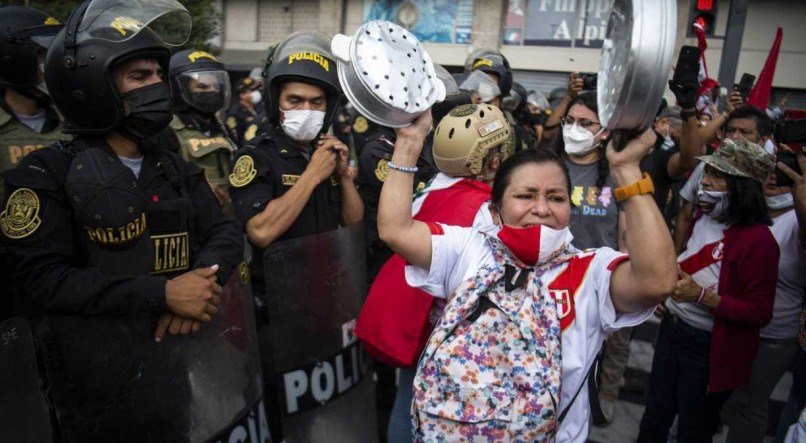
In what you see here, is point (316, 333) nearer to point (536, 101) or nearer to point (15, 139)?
point (15, 139)

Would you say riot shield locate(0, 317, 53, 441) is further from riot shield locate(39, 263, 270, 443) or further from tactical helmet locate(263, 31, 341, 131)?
tactical helmet locate(263, 31, 341, 131)

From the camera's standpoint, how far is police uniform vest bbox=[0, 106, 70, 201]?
3041 mm

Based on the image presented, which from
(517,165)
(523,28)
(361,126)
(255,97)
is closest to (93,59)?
(517,165)

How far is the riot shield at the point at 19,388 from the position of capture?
1.50 metres

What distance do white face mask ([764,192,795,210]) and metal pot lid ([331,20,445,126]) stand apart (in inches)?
88.3

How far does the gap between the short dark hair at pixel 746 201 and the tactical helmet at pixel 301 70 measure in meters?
2.06

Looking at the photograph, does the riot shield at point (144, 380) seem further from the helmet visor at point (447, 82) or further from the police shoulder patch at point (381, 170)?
the helmet visor at point (447, 82)

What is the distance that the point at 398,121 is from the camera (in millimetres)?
1925

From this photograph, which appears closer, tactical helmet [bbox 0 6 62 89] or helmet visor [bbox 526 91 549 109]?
tactical helmet [bbox 0 6 62 89]

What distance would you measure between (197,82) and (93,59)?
270cm

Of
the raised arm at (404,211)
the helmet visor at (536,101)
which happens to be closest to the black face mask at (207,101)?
the raised arm at (404,211)

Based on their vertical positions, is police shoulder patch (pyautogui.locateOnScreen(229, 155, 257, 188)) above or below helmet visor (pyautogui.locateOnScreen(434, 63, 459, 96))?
below

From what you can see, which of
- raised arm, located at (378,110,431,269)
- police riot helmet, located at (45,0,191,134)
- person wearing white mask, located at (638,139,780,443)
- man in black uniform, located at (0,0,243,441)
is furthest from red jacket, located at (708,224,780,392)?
police riot helmet, located at (45,0,191,134)

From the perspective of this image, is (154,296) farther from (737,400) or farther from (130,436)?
(737,400)
